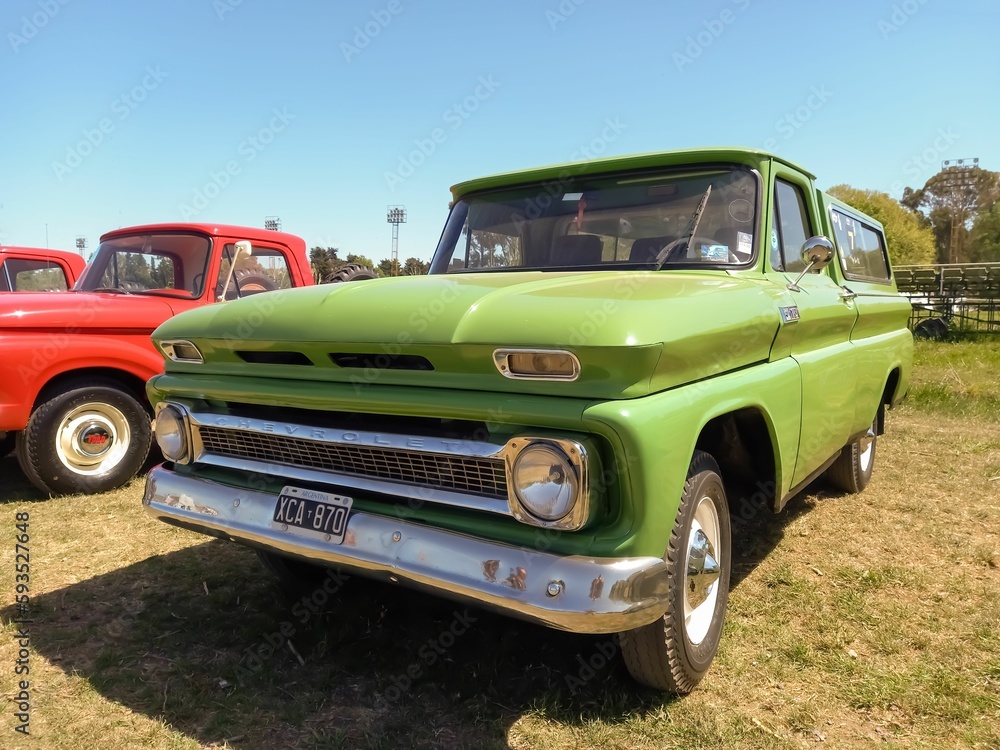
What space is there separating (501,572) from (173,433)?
5.10 feet

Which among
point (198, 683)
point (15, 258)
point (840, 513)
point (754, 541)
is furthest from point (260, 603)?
point (15, 258)

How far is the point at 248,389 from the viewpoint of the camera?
2494 mm

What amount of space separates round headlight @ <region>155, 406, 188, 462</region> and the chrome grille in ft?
0.25

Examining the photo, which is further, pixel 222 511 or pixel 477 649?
pixel 477 649

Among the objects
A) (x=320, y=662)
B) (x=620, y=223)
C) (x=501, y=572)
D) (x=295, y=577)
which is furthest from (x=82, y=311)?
(x=501, y=572)

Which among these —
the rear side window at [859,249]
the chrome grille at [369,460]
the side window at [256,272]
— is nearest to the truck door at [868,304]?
the rear side window at [859,249]

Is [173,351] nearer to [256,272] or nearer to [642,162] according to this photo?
[642,162]

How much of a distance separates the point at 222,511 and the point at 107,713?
0.73m

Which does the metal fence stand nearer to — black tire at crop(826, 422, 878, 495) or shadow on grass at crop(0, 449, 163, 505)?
black tire at crop(826, 422, 878, 495)

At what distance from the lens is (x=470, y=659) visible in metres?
2.64

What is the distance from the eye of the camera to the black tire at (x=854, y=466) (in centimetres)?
458

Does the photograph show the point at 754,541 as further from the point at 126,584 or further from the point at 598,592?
the point at 126,584

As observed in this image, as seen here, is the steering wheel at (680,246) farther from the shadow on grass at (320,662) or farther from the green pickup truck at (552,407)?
the shadow on grass at (320,662)

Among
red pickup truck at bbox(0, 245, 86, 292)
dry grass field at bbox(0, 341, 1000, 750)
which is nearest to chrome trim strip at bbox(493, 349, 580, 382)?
dry grass field at bbox(0, 341, 1000, 750)
